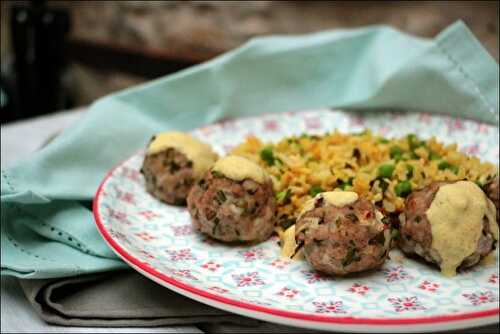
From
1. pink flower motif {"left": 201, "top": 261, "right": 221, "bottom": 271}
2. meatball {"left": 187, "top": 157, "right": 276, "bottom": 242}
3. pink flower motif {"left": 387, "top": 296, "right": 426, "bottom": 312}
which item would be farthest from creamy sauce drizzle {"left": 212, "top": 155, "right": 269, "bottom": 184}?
pink flower motif {"left": 387, "top": 296, "right": 426, "bottom": 312}

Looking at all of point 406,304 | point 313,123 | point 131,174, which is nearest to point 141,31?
point 313,123

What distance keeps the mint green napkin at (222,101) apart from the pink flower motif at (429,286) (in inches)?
14.3

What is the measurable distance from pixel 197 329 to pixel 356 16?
93 cm

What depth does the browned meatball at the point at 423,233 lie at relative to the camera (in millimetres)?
755

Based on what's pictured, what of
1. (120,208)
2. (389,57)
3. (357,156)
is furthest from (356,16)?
(120,208)

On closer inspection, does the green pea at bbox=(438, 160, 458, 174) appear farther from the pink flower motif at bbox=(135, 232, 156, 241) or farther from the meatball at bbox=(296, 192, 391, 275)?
the pink flower motif at bbox=(135, 232, 156, 241)

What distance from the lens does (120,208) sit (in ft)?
3.07

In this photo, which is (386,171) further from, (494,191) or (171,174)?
(171,174)

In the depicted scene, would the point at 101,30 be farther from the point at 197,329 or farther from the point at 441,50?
the point at 197,329

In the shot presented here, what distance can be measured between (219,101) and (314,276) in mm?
555

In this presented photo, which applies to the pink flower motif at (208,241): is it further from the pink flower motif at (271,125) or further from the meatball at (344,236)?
the pink flower motif at (271,125)

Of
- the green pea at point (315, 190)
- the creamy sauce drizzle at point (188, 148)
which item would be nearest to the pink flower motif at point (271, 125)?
the creamy sauce drizzle at point (188, 148)

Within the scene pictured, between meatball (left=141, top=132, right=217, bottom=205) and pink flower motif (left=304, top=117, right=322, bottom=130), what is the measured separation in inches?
11.6

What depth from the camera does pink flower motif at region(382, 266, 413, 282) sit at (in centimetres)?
76
